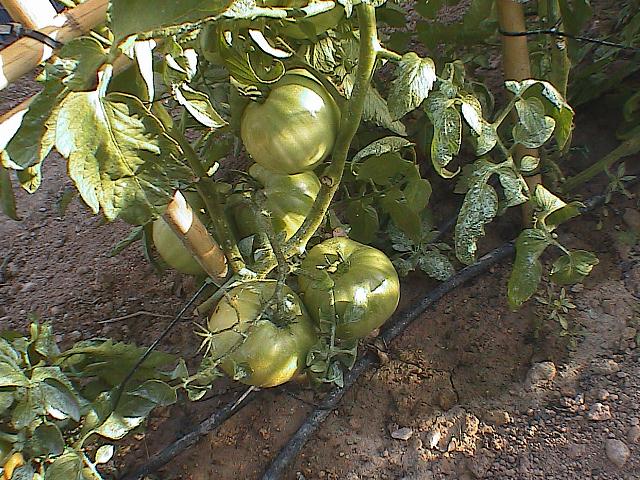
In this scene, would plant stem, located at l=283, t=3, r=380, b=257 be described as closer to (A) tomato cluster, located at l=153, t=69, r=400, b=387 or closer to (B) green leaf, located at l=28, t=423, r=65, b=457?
(A) tomato cluster, located at l=153, t=69, r=400, b=387

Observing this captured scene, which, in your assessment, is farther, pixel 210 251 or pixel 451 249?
pixel 451 249

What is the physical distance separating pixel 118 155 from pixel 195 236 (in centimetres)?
32

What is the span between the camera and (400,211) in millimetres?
1197

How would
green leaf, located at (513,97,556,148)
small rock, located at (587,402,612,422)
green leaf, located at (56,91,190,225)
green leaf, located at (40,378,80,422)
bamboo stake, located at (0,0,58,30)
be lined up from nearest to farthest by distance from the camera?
green leaf, located at (56,91,190,225) < bamboo stake, located at (0,0,58,30) < green leaf, located at (40,378,80,422) < green leaf, located at (513,97,556,148) < small rock, located at (587,402,612,422)

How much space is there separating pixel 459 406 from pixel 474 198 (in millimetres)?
390

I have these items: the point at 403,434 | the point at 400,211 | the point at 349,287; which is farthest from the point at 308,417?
the point at 400,211

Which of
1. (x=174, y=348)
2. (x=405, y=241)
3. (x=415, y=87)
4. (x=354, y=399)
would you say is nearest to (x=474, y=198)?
(x=415, y=87)

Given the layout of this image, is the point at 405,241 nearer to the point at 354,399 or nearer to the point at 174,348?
the point at 354,399

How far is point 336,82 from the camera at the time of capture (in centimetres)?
106

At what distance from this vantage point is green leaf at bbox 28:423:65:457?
87 centimetres

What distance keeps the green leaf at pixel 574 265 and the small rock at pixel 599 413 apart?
0.21 m

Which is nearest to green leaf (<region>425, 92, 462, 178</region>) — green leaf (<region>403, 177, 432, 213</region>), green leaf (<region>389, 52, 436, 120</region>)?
green leaf (<region>389, 52, 436, 120</region>)

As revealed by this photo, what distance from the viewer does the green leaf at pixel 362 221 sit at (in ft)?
4.04

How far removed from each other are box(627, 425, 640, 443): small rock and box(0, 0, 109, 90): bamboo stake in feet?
3.18
